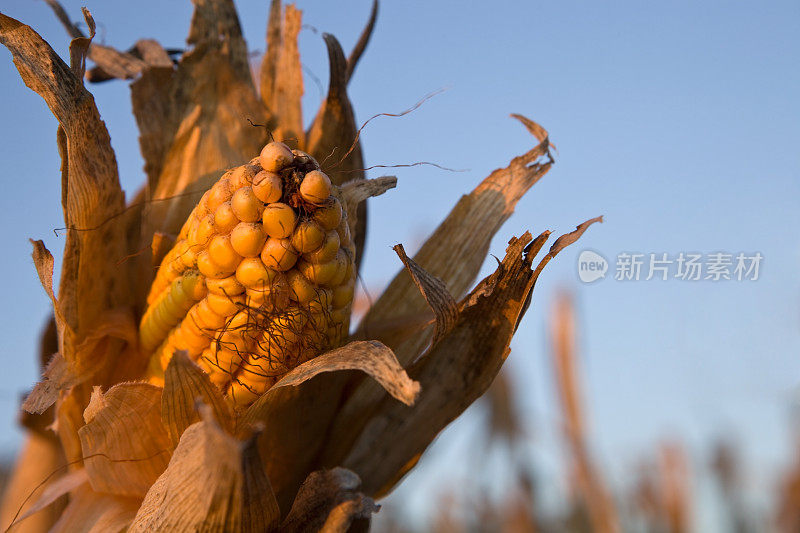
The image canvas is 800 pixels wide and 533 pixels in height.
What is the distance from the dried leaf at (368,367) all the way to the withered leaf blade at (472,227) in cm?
44

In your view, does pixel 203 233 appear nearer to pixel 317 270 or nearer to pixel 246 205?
pixel 246 205

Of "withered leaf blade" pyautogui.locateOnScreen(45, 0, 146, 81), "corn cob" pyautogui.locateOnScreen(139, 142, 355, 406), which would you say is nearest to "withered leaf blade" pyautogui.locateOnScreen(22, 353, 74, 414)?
"corn cob" pyautogui.locateOnScreen(139, 142, 355, 406)

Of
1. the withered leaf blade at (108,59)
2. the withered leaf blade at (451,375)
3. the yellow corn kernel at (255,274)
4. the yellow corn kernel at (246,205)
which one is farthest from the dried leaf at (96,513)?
the withered leaf blade at (108,59)

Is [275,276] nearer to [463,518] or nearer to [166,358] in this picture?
[166,358]

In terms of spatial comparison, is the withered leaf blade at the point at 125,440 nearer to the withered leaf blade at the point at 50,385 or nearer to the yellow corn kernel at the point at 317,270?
the withered leaf blade at the point at 50,385

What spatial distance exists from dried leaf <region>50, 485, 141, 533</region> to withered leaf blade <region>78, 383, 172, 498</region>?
0.07 feet

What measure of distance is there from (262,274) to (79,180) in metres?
0.51

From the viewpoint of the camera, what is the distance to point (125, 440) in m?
1.23

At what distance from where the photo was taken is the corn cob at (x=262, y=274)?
113cm

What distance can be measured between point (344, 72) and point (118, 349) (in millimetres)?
917

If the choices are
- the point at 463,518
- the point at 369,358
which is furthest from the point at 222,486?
the point at 463,518

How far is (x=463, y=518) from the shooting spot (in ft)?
24.5

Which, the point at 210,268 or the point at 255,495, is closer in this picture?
the point at 255,495

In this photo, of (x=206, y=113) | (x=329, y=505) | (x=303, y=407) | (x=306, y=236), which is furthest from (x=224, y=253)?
(x=206, y=113)
